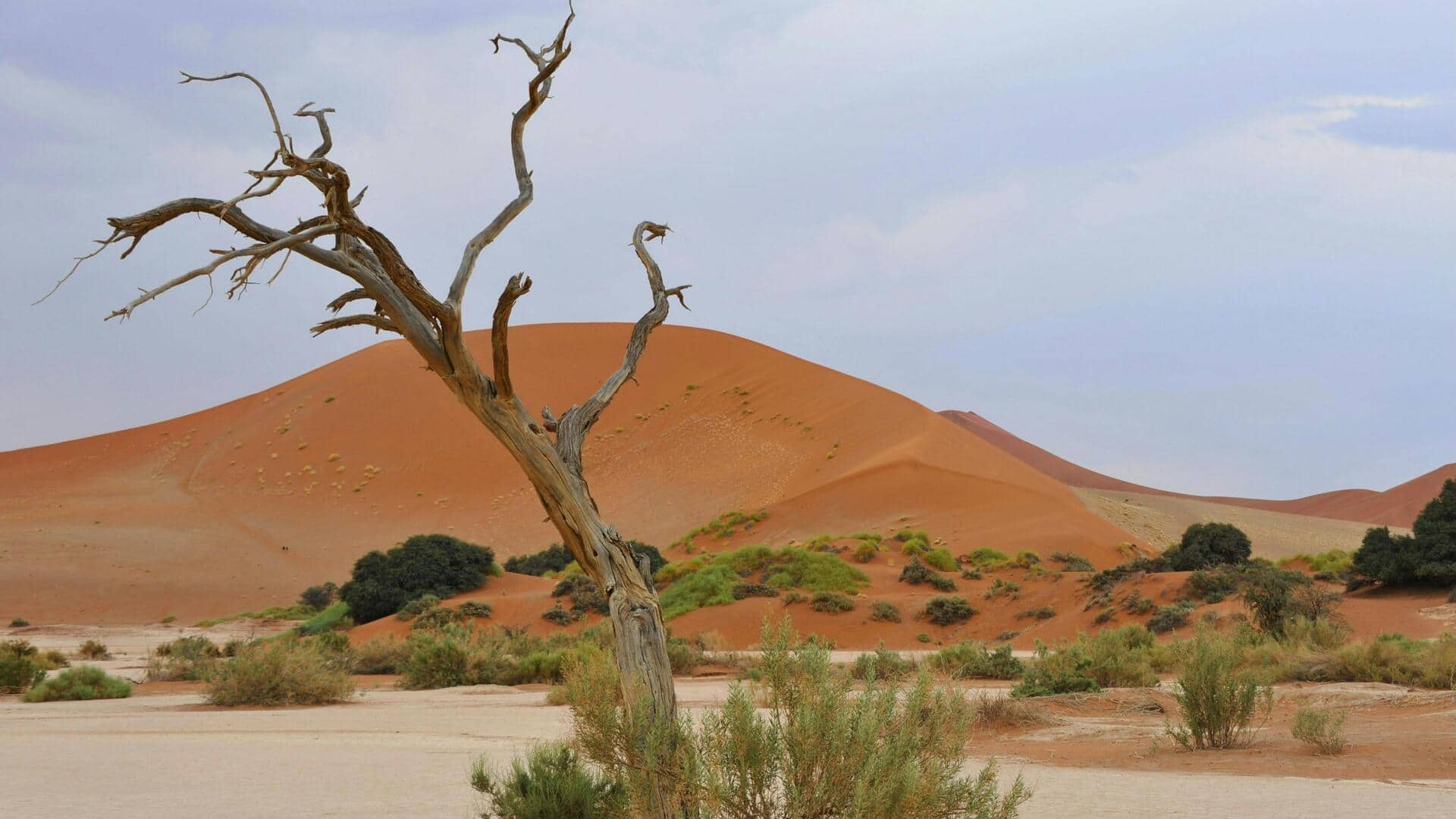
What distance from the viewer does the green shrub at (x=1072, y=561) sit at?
122 ft

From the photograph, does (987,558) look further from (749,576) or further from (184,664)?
(184,664)

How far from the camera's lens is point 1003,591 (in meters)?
30.1

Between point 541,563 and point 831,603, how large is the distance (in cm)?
1847

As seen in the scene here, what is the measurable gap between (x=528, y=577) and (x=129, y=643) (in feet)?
39.7

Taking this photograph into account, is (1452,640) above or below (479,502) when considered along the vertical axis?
below

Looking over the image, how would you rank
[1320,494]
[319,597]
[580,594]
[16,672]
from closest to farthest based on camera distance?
[16,672]
[580,594]
[319,597]
[1320,494]

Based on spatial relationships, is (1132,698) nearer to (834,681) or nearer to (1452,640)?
(1452,640)

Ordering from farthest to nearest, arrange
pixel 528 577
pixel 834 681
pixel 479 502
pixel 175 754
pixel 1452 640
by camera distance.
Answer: pixel 479 502
pixel 528 577
pixel 1452 640
pixel 175 754
pixel 834 681

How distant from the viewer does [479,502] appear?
202 ft

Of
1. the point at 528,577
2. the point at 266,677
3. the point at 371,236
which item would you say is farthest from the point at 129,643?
the point at 371,236

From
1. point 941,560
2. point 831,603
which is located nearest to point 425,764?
point 831,603

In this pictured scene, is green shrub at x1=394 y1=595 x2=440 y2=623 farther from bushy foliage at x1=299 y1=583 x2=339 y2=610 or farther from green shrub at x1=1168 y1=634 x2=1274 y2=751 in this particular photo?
green shrub at x1=1168 y1=634 x2=1274 y2=751

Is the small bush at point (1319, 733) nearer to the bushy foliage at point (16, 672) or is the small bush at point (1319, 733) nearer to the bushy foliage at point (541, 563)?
the bushy foliage at point (16, 672)

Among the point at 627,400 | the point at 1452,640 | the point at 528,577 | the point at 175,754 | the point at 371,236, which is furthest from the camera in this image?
the point at 627,400
